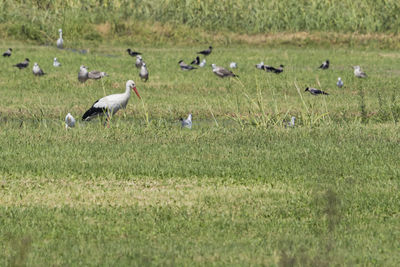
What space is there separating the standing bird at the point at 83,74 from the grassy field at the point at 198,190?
2.47 metres

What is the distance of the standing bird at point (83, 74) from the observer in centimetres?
2186

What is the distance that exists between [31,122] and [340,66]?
44.1ft

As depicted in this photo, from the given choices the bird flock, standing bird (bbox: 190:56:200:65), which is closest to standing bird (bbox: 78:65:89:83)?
the bird flock

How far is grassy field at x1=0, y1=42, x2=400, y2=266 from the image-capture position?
7742 millimetres

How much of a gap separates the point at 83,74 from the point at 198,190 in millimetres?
12228

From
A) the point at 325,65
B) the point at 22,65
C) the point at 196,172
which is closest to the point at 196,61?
the point at 325,65

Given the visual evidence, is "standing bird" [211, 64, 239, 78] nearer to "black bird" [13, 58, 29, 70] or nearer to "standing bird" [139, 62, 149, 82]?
"standing bird" [139, 62, 149, 82]

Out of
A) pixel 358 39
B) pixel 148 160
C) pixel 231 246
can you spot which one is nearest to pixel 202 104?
pixel 148 160

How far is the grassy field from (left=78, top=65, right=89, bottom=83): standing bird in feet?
8.10

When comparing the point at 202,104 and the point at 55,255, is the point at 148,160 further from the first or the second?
the point at 202,104

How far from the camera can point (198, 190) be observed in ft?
33.9

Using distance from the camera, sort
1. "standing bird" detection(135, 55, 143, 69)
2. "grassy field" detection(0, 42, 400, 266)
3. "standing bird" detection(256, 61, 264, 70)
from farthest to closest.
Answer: "standing bird" detection(256, 61, 264, 70), "standing bird" detection(135, 55, 143, 69), "grassy field" detection(0, 42, 400, 266)

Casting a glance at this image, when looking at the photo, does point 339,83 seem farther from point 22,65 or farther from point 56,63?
point 22,65

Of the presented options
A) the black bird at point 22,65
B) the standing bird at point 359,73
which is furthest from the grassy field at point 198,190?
the standing bird at point 359,73
